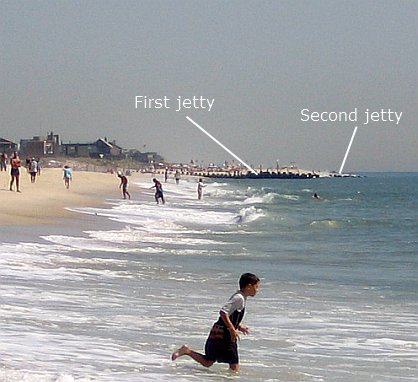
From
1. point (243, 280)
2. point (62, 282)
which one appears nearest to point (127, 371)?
point (243, 280)

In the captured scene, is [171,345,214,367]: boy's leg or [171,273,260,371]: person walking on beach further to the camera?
[171,345,214,367]: boy's leg

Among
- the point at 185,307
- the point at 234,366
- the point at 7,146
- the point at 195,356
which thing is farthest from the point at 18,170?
the point at 7,146

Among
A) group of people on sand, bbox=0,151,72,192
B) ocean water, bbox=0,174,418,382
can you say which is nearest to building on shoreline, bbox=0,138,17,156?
group of people on sand, bbox=0,151,72,192

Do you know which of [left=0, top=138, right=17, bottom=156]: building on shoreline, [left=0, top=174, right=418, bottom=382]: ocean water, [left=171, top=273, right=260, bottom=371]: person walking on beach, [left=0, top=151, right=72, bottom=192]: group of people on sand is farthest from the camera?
[left=0, top=138, right=17, bottom=156]: building on shoreline

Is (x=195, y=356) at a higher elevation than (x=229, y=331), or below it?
below

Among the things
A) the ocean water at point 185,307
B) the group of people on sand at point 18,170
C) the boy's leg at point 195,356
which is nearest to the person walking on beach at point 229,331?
the boy's leg at point 195,356

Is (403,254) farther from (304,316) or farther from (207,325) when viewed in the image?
(207,325)

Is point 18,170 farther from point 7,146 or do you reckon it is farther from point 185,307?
point 7,146

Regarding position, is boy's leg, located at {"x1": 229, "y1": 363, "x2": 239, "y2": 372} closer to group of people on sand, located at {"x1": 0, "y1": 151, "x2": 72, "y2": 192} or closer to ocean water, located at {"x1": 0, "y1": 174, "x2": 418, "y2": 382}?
ocean water, located at {"x1": 0, "y1": 174, "x2": 418, "y2": 382}
